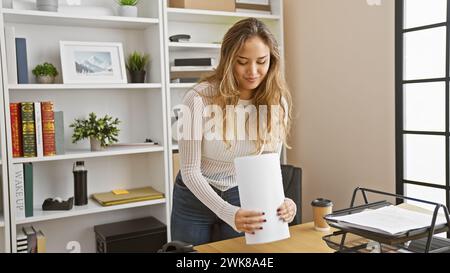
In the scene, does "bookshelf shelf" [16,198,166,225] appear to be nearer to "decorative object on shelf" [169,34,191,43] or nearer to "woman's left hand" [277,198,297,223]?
"decorative object on shelf" [169,34,191,43]

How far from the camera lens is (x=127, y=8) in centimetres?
269

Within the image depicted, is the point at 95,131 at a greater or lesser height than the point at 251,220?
greater

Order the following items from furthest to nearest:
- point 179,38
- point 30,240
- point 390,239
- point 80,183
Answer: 1. point 179,38
2. point 80,183
3. point 30,240
4. point 390,239

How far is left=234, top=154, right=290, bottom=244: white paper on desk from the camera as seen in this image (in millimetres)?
1111

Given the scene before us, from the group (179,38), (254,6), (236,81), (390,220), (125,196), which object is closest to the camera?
(390,220)

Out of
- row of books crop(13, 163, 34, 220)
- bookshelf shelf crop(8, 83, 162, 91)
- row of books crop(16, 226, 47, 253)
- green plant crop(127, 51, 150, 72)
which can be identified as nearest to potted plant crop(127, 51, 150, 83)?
green plant crop(127, 51, 150, 72)

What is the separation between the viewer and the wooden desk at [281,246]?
134 centimetres

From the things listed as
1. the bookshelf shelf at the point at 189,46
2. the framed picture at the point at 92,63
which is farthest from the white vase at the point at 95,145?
the bookshelf shelf at the point at 189,46

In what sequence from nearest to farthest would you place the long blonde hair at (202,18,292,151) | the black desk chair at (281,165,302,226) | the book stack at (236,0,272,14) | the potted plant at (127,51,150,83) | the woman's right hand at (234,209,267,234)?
the woman's right hand at (234,209,267,234) < the long blonde hair at (202,18,292,151) < the black desk chair at (281,165,302,226) < the potted plant at (127,51,150,83) < the book stack at (236,0,272,14)

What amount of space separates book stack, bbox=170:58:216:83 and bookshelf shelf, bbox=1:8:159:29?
0.31 metres

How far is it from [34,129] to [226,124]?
54.1 inches

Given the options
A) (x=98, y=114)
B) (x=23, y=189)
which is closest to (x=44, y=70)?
(x=98, y=114)

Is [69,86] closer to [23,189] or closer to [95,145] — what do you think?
[95,145]

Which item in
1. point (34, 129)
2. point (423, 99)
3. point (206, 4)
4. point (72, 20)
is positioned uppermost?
point (206, 4)
